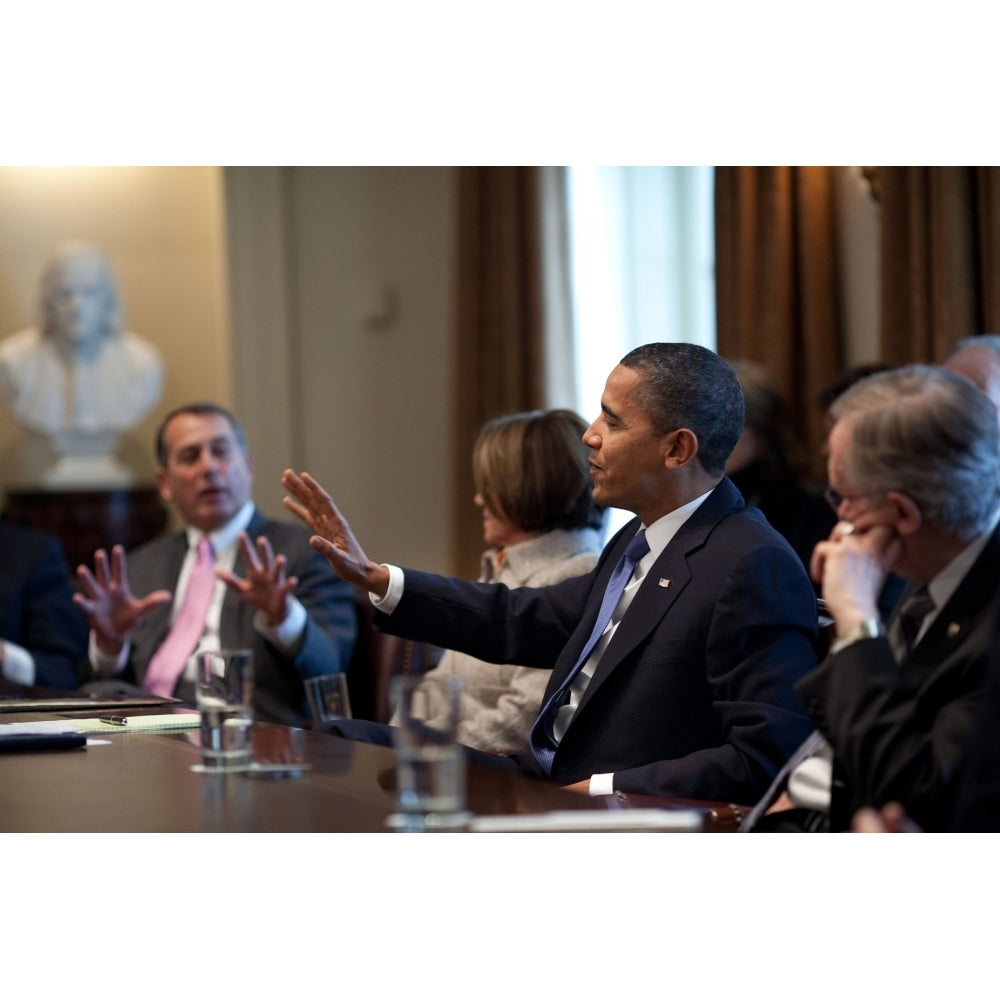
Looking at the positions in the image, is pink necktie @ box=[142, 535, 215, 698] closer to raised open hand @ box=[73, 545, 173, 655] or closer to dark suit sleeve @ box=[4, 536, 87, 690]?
raised open hand @ box=[73, 545, 173, 655]

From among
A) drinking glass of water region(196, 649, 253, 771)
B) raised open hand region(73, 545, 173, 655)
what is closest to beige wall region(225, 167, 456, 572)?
raised open hand region(73, 545, 173, 655)

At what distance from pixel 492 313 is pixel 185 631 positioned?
3022 millimetres

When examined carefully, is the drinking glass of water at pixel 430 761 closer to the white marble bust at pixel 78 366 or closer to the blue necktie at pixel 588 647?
the blue necktie at pixel 588 647

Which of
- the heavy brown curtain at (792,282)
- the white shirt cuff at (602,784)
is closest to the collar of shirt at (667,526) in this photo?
the white shirt cuff at (602,784)

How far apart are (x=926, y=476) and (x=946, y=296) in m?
3.21

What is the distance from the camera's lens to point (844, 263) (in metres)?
5.68

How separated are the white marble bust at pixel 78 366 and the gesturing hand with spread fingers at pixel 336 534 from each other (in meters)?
4.13

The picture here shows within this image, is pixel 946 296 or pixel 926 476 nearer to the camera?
pixel 926 476

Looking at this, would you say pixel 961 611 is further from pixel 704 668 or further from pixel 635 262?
pixel 635 262

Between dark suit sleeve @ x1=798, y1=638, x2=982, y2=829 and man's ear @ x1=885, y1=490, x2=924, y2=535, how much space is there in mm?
168

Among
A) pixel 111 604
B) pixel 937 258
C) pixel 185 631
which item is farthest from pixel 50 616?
pixel 937 258

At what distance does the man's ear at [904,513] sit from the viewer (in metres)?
1.99
